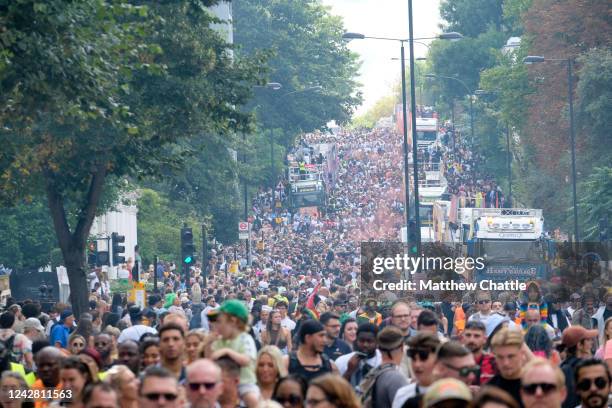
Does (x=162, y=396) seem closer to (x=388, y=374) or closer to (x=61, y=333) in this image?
(x=388, y=374)

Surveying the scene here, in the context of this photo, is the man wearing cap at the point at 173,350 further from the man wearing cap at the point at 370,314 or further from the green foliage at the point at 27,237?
the green foliage at the point at 27,237

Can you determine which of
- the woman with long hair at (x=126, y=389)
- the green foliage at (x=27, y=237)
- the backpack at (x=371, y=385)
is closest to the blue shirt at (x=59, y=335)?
the backpack at (x=371, y=385)

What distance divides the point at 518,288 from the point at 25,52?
11.6 m

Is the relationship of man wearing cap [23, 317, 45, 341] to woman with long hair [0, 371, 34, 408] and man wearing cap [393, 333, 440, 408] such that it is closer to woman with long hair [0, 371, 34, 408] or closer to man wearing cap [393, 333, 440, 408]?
woman with long hair [0, 371, 34, 408]

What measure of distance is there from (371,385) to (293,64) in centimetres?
9008

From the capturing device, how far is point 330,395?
26.9ft

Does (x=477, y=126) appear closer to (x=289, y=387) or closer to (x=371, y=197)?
(x=371, y=197)

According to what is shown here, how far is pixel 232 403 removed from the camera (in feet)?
31.7

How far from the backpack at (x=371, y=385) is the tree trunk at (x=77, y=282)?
18.6 m

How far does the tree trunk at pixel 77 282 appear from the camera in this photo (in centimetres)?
2898

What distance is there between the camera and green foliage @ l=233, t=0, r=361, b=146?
9681cm

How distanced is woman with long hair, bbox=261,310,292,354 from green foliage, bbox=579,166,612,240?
94.8 feet

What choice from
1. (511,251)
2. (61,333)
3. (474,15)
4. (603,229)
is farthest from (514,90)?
(61,333)

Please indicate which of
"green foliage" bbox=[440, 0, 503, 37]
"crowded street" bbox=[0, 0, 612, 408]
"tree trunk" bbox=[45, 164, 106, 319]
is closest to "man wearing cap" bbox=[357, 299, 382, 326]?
"crowded street" bbox=[0, 0, 612, 408]
